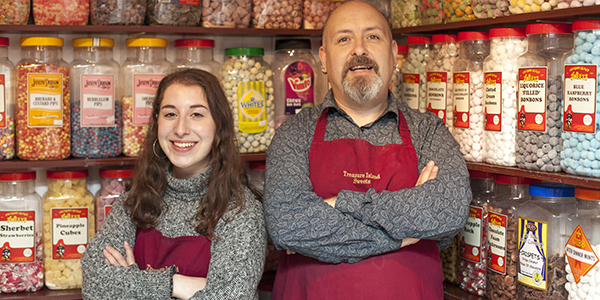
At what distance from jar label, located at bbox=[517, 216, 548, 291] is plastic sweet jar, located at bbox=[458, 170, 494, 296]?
0.17 m

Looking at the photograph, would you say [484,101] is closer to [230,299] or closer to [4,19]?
[230,299]

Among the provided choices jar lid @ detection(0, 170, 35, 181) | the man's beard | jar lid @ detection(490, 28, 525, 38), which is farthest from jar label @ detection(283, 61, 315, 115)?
jar lid @ detection(0, 170, 35, 181)

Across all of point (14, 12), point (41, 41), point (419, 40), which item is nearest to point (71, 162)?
point (41, 41)

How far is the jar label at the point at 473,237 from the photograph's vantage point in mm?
2061

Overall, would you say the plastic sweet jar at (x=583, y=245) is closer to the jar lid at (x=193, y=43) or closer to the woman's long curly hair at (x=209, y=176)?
the woman's long curly hair at (x=209, y=176)

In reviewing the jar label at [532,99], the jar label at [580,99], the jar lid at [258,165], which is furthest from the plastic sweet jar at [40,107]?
the jar label at [580,99]

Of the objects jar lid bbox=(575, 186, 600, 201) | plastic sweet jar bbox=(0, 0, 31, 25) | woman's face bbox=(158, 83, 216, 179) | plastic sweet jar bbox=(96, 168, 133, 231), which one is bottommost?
plastic sweet jar bbox=(96, 168, 133, 231)

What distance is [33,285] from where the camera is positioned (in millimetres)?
2178

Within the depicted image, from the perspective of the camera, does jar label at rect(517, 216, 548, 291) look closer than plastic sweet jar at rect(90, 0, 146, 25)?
Yes

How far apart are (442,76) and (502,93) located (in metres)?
0.28

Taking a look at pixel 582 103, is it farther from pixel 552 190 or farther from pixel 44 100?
pixel 44 100

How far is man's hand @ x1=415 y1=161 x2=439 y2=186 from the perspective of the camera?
1791 millimetres

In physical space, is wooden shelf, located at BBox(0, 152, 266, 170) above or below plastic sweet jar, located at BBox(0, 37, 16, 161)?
below

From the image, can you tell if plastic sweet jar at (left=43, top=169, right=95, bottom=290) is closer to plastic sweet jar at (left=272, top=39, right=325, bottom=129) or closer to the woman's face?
the woman's face
